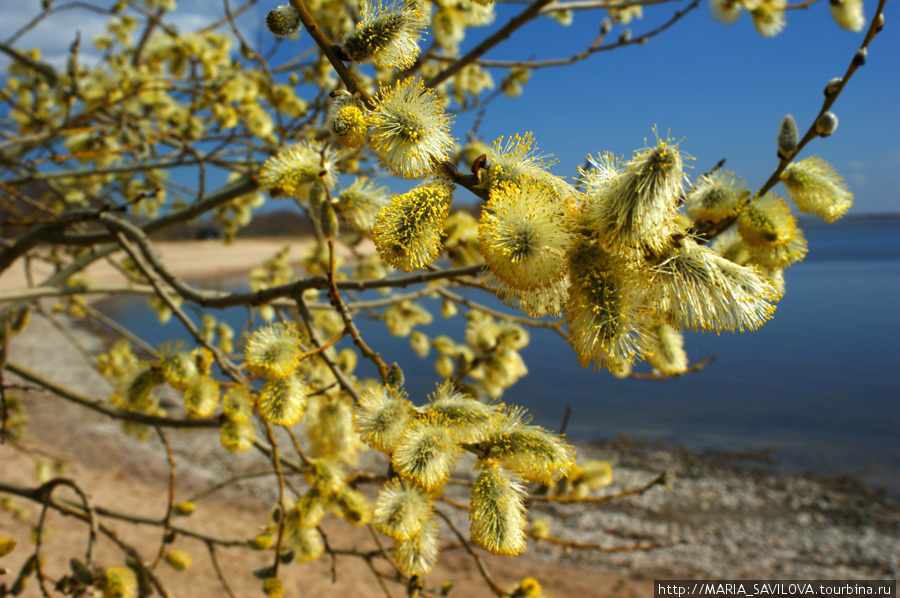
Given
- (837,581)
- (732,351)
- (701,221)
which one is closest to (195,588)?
(701,221)

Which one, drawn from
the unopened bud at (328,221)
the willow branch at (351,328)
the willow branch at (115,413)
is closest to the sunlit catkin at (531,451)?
the willow branch at (351,328)

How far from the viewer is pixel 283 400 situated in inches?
48.4

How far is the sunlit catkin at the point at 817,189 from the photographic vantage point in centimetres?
115

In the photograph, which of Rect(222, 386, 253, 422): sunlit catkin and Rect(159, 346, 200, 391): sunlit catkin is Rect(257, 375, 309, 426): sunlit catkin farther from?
Rect(159, 346, 200, 391): sunlit catkin

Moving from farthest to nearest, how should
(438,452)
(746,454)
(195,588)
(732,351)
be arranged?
1. (732,351)
2. (746,454)
3. (195,588)
4. (438,452)

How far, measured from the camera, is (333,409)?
1670 millimetres

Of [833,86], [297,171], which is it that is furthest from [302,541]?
[833,86]

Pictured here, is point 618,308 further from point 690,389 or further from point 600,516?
point 690,389

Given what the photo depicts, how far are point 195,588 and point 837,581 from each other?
6.55 m

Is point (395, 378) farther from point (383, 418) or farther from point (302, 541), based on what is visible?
point (302, 541)

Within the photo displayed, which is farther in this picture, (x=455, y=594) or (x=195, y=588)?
(x=455, y=594)

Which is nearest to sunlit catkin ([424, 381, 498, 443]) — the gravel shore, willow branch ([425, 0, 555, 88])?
willow branch ([425, 0, 555, 88])

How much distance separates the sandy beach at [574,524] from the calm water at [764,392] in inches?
48.9

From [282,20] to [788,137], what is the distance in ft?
3.34
